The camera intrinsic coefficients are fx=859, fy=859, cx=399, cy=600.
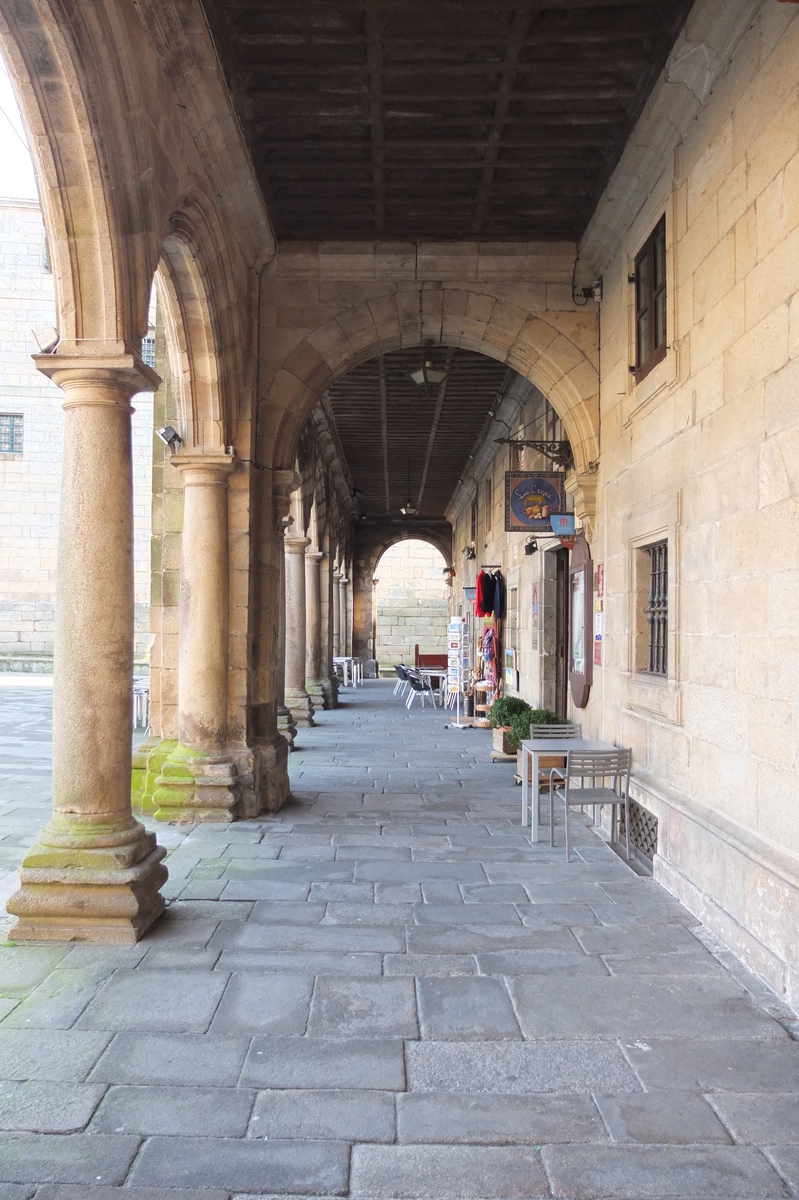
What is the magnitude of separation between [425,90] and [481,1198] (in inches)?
206

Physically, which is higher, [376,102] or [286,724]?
[376,102]

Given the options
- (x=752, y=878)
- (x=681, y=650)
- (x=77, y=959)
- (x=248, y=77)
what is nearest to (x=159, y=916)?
(x=77, y=959)

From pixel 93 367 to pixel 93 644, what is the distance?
4.08ft

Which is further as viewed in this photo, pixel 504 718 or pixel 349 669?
pixel 349 669

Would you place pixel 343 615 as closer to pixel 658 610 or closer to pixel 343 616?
pixel 343 616

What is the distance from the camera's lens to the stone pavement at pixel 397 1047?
7.33 ft

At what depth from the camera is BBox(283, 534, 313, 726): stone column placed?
1246 cm

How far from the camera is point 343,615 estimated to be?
23.4 m

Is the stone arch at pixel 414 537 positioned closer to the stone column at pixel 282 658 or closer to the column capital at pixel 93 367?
the stone column at pixel 282 658

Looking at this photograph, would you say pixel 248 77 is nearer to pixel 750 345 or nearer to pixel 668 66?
pixel 668 66

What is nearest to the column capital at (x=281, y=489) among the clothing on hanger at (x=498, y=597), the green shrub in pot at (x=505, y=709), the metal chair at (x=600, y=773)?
the metal chair at (x=600, y=773)

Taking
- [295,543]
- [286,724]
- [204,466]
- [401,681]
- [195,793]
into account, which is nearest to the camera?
[195,793]

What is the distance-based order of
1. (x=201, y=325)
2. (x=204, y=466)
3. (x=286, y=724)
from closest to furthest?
1. (x=201, y=325)
2. (x=204, y=466)
3. (x=286, y=724)

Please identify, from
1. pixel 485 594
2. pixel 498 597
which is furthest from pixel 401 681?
pixel 498 597
